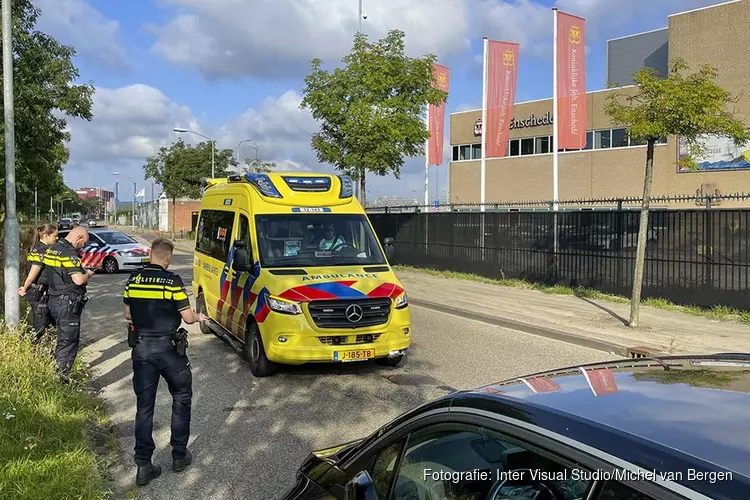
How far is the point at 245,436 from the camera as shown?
5.47 m

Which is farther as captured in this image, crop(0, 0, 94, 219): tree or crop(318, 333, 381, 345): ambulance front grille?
crop(0, 0, 94, 219): tree

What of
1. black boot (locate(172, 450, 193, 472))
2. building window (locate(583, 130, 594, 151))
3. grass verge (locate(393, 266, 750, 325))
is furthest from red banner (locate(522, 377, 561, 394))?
building window (locate(583, 130, 594, 151))

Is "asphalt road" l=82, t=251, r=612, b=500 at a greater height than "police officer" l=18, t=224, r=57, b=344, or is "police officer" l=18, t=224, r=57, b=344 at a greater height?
"police officer" l=18, t=224, r=57, b=344

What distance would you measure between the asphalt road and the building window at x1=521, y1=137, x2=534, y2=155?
115ft

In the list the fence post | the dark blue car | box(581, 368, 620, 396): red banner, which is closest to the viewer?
the dark blue car

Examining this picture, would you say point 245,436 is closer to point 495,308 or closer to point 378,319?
point 378,319

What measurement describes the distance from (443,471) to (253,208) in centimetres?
640

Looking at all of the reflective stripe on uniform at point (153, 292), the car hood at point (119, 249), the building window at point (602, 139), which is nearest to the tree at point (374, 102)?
the car hood at point (119, 249)

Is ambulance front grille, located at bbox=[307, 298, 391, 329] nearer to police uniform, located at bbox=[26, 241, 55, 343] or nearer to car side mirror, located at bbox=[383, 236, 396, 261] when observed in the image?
car side mirror, located at bbox=[383, 236, 396, 261]

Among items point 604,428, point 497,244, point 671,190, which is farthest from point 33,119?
point 671,190

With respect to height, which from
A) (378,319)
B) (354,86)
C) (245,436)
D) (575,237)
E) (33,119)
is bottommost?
(245,436)

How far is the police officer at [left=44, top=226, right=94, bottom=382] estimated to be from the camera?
6652mm

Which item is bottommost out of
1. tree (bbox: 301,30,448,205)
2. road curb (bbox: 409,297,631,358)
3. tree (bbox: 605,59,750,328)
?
road curb (bbox: 409,297,631,358)

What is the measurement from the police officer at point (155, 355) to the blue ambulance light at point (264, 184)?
3.69m
